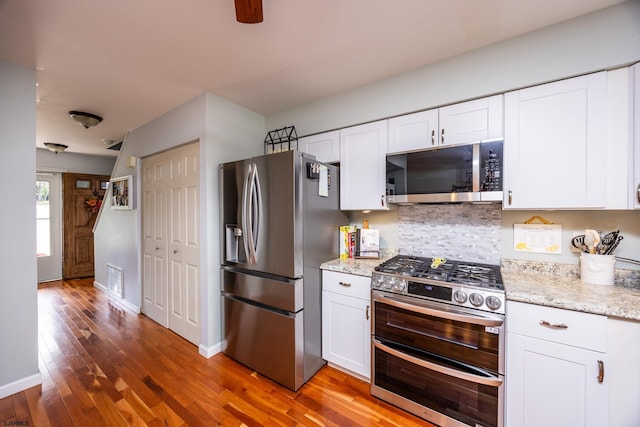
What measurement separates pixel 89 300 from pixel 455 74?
556 cm

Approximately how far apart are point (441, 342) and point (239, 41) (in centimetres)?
236

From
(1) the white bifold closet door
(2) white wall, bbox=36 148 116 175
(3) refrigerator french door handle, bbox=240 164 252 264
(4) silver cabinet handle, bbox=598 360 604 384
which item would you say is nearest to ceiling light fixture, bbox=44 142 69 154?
(2) white wall, bbox=36 148 116 175

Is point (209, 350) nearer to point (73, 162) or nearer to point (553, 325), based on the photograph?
point (553, 325)

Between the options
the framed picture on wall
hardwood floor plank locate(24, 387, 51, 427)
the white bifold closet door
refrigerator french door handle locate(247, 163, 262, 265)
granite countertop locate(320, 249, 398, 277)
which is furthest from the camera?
the framed picture on wall

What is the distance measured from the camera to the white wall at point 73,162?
480 cm

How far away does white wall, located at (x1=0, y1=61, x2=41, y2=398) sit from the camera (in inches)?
72.9

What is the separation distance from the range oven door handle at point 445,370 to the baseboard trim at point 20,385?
267 centimetres

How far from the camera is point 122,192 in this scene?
3.60m

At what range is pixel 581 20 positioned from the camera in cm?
151

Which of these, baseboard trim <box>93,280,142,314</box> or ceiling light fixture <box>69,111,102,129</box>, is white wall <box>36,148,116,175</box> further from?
ceiling light fixture <box>69,111,102,129</box>

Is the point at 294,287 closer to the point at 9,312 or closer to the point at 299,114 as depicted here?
the point at 299,114

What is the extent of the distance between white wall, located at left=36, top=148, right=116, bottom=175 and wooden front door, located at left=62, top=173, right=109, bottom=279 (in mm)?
162

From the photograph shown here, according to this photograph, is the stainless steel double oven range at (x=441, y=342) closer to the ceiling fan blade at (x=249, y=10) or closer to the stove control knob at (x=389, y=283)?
the stove control knob at (x=389, y=283)

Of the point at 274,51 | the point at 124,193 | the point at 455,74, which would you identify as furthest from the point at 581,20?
the point at 124,193
